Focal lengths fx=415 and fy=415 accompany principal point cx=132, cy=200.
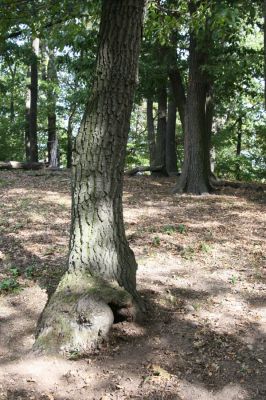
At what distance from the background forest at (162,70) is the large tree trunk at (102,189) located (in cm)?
63

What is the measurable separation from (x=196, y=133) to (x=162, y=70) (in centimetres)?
226

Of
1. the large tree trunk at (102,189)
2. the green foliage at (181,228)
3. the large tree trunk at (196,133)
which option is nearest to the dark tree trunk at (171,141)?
the large tree trunk at (196,133)

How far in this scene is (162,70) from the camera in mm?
11656

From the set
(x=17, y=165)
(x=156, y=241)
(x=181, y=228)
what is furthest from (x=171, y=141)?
(x=156, y=241)

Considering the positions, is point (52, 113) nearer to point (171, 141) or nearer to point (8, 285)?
point (171, 141)

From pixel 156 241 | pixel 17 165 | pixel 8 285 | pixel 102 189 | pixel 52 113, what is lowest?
pixel 8 285

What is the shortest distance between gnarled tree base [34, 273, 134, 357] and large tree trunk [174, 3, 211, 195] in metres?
7.12

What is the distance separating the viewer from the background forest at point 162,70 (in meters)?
5.08

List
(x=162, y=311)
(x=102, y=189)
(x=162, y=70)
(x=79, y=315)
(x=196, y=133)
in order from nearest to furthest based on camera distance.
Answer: (x=79, y=315) < (x=102, y=189) < (x=162, y=311) < (x=196, y=133) < (x=162, y=70)

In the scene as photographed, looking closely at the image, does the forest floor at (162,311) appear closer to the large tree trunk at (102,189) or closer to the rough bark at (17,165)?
the large tree trunk at (102,189)

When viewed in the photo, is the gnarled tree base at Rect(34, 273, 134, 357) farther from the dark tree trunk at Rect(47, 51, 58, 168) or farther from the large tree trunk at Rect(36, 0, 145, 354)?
the dark tree trunk at Rect(47, 51, 58, 168)

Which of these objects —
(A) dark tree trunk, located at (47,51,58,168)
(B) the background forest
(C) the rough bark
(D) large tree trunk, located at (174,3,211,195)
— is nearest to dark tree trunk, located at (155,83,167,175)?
(B) the background forest

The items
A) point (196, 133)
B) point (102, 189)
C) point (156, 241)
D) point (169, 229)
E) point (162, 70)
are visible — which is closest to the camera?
point (102, 189)

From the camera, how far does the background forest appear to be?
5082 mm
